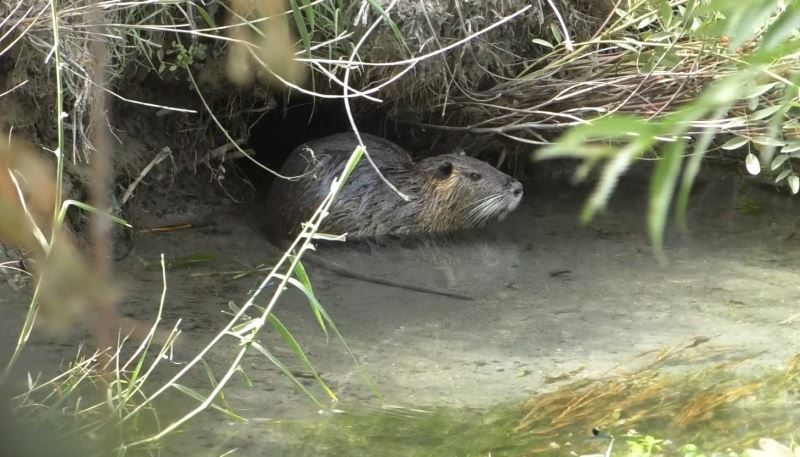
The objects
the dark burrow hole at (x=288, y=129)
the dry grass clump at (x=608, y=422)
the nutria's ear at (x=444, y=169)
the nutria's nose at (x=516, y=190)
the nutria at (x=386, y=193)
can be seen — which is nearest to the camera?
the dry grass clump at (x=608, y=422)

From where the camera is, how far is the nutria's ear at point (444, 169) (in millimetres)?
4297

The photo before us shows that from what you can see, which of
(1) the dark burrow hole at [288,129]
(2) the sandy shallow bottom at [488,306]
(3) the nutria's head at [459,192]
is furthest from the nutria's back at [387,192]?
(1) the dark burrow hole at [288,129]

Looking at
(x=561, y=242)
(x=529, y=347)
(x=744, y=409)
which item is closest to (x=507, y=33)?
(x=561, y=242)

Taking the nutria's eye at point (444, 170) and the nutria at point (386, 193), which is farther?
the nutria's eye at point (444, 170)

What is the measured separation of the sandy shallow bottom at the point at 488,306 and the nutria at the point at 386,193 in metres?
0.16

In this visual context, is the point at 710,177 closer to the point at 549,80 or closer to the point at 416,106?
the point at 549,80

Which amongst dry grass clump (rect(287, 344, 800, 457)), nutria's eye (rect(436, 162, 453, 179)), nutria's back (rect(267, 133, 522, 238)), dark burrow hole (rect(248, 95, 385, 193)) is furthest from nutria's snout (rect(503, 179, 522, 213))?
dry grass clump (rect(287, 344, 800, 457))

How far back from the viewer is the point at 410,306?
9.49 feet

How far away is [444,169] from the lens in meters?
4.32

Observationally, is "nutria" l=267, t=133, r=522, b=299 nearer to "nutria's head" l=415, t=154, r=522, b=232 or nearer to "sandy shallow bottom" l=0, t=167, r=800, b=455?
"nutria's head" l=415, t=154, r=522, b=232

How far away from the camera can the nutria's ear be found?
4.30 m

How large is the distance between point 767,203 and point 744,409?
7.80 ft

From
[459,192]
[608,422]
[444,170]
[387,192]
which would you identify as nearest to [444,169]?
[444,170]

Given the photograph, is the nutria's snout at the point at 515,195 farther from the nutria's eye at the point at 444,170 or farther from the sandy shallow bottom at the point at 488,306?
the nutria's eye at the point at 444,170
